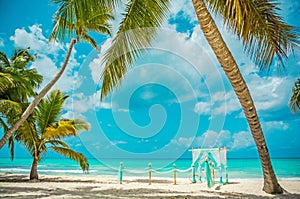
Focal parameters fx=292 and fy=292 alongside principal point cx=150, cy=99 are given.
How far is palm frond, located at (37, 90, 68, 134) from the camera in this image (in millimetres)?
13148

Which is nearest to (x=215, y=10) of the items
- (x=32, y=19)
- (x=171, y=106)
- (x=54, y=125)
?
Answer: (x=54, y=125)

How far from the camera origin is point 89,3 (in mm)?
5941

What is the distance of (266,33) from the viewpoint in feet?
19.4

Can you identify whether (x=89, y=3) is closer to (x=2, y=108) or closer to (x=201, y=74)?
(x=201, y=74)

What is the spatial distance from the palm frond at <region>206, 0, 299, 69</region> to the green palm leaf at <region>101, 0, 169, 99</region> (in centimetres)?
130

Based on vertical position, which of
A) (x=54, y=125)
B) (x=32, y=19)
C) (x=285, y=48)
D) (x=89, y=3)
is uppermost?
(x=32, y=19)

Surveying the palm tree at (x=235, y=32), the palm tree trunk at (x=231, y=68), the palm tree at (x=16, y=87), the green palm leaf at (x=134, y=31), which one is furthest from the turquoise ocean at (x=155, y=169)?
the green palm leaf at (x=134, y=31)

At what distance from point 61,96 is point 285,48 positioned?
1058 cm

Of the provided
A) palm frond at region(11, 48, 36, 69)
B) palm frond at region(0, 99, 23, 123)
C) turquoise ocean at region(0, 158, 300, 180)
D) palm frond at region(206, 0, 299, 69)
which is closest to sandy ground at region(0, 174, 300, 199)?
palm frond at region(0, 99, 23, 123)

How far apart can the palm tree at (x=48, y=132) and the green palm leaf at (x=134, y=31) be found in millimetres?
6206

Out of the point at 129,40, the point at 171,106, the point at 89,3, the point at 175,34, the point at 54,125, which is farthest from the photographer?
the point at 171,106

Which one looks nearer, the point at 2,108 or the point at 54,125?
the point at 2,108

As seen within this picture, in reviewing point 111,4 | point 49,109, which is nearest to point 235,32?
point 111,4

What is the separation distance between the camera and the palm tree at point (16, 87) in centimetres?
1048
